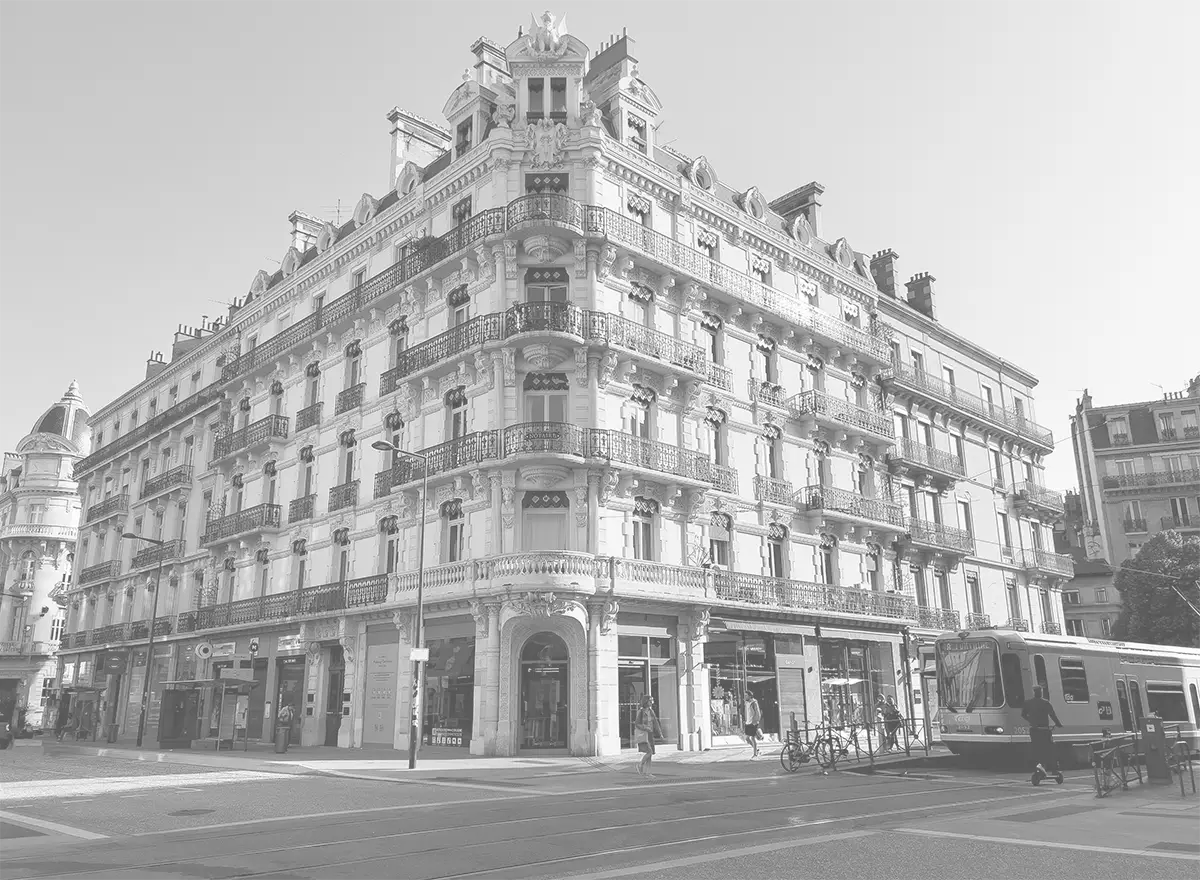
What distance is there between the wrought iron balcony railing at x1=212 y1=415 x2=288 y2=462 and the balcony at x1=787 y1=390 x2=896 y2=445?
18.6 meters

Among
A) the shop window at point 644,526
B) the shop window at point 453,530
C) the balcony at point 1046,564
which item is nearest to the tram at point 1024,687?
the shop window at point 644,526

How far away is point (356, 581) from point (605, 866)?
2207 centimetres

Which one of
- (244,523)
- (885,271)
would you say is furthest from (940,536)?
(244,523)

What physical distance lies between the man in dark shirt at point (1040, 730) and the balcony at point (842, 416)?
16359 mm

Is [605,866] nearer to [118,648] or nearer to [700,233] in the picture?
[700,233]

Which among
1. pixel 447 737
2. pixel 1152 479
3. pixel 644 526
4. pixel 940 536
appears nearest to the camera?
pixel 447 737

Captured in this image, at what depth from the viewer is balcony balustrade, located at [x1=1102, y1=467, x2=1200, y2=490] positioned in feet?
188

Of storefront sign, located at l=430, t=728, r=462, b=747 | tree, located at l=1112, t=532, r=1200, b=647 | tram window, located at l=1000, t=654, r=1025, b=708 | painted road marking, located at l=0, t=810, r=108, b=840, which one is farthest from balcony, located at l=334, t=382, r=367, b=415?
tree, located at l=1112, t=532, r=1200, b=647

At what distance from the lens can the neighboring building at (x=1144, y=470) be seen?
2265 inches

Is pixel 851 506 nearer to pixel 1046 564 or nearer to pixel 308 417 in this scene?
pixel 1046 564

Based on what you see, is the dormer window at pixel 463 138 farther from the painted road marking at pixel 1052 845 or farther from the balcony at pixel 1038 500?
the balcony at pixel 1038 500

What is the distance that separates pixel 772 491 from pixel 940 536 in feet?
33.0

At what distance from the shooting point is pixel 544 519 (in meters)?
25.5

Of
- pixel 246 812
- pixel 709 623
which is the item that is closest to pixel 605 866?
pixel 246 812
